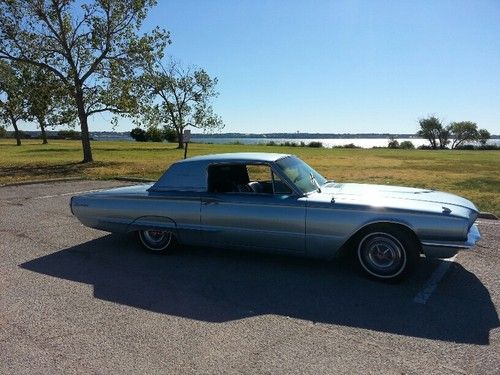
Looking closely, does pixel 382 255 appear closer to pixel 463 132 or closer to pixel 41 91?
Answer: pixel 41 91

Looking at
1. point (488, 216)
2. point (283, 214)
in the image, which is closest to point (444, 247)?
point (283, 214)

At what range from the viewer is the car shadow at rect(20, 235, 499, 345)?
3682 mm

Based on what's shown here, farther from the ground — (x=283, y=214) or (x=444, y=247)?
(x=283, y=214)

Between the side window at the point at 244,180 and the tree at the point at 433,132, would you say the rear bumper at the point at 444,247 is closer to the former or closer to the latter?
the side window at the point at 244,180

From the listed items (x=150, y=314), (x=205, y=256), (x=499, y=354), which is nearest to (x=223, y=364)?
(x=150, y=314)

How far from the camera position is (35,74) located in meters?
20.6

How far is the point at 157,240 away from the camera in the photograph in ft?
18.4

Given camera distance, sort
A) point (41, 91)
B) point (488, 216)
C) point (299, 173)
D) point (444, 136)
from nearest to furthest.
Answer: point (299, 173), point (488, 216), point (41, 91), point (444, 136)

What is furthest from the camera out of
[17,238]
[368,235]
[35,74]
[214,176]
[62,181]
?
[35,74]

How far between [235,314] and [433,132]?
97362 millimetres

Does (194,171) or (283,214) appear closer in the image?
(283,214)

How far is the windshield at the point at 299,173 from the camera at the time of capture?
16.5ft

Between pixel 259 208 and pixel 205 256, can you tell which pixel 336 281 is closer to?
pixel 259 208

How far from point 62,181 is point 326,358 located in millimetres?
13181
